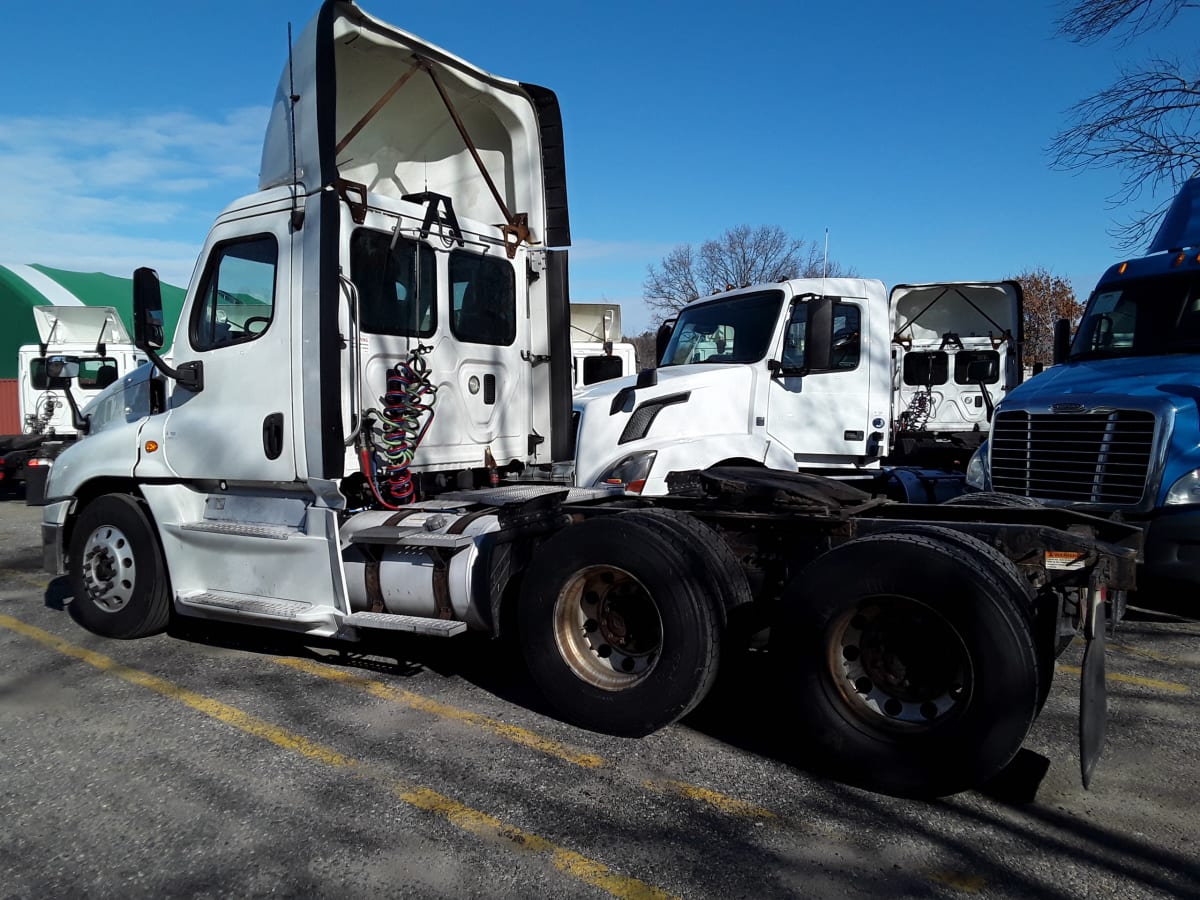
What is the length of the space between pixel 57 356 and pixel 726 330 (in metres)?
12.4

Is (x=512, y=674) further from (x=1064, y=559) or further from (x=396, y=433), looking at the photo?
(x=1064, y=559)

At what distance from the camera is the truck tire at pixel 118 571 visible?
20.1ft

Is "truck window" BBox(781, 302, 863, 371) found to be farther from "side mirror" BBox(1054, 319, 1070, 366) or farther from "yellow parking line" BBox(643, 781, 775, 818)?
"yellow parking line" BBox(643, 781, 775, 818)

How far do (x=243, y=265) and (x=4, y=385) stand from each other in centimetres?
2202

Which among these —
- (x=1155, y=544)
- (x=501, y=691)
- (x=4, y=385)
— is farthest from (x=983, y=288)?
(x=4, y=385)

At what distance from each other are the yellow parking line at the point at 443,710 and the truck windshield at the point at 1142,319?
5.83m

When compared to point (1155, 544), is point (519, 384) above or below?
above

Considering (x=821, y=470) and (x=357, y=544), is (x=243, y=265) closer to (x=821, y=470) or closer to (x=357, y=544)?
(x=357, y=544)

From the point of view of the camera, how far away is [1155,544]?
5594 millimetres

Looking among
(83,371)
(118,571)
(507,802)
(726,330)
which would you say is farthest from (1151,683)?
(83,371)

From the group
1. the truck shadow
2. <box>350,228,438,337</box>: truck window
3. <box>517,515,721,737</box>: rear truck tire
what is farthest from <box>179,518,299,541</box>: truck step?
<box>517,515,721,737</box>: rear truck tire

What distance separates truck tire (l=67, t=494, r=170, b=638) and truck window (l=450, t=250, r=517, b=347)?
2.58m

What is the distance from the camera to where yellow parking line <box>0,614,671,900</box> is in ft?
10.6

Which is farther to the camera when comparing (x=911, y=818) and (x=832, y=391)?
Answer: (x=832, y=391)
